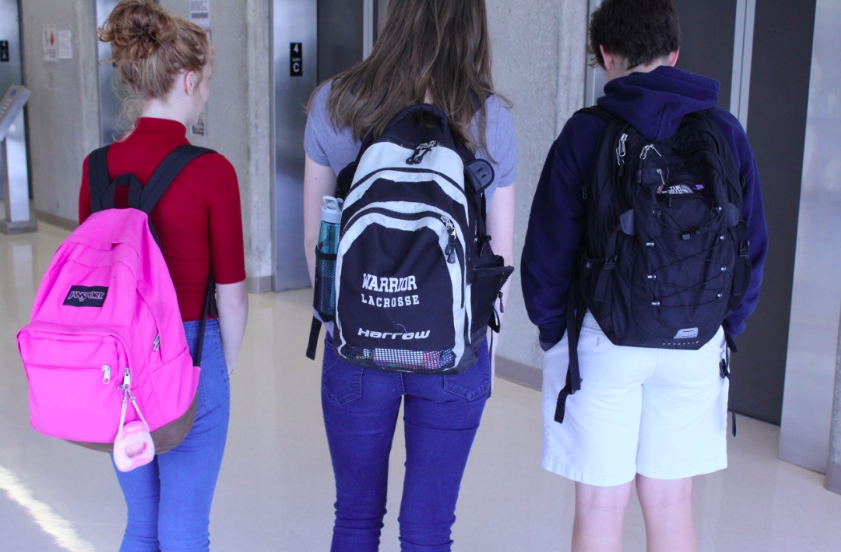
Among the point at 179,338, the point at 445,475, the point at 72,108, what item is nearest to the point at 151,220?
the point at 179,338

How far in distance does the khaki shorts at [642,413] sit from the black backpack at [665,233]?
0.07 metres

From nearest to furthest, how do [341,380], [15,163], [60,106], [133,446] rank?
[133,446], [341,380], [15,163], [60,106]

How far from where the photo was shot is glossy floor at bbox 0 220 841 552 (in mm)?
2547

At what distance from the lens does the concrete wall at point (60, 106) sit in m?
7.27

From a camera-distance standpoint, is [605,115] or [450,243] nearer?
[450,243]

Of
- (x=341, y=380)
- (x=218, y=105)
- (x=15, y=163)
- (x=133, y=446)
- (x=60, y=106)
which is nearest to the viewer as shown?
(x=133, y=446)

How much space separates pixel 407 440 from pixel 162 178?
2.28 ft

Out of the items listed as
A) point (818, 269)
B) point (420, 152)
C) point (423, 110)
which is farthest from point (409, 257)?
point (818, 269)

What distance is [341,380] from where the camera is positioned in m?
1.55

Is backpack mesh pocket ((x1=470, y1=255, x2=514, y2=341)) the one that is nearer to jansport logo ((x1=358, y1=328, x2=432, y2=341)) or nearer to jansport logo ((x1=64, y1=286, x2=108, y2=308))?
jansport logo ((x1=358, y1=328, x2=432, y2=341))

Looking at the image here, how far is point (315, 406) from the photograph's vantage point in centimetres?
364

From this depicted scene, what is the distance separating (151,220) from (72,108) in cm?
669

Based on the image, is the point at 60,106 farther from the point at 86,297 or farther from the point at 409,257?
the point at 409,257

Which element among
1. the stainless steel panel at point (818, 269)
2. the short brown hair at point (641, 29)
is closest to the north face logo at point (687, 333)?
the short brown hair at point (641, 29)
